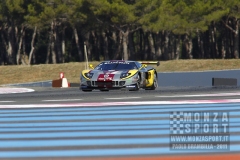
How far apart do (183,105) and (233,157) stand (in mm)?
8096

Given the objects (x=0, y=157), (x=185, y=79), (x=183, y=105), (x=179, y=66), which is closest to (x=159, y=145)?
(x=0, y=157)

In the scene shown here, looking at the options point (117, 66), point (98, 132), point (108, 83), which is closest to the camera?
point (98, 132)

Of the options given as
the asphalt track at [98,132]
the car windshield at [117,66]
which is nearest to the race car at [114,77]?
the car windshield at [117,66]

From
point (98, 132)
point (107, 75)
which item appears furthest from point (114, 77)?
point (98, 132)

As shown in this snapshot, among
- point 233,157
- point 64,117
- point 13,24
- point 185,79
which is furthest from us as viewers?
point 13,24

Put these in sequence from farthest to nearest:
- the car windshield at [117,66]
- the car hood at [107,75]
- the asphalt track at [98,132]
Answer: the car windshield at [117,66] < the car hood at [107,75] < the asphalt track at [98,132]

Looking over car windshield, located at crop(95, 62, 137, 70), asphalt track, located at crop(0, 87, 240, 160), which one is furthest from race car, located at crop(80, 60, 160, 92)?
asphalt track, located at crop(0, 87, 240, 160)

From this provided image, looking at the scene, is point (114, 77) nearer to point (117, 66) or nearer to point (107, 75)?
point (107, 75)

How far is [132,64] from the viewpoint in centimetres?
2416

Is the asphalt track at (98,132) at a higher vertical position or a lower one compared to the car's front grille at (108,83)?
lower

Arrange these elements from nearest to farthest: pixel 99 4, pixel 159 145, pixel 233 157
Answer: pixel 233 157 < pixel 159 145 < pixel 99 4

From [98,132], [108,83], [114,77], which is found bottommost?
[98,132]

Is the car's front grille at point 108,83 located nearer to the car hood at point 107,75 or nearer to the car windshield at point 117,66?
the car hood at point 107,75

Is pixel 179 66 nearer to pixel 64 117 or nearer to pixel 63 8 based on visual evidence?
pixel 63 8
